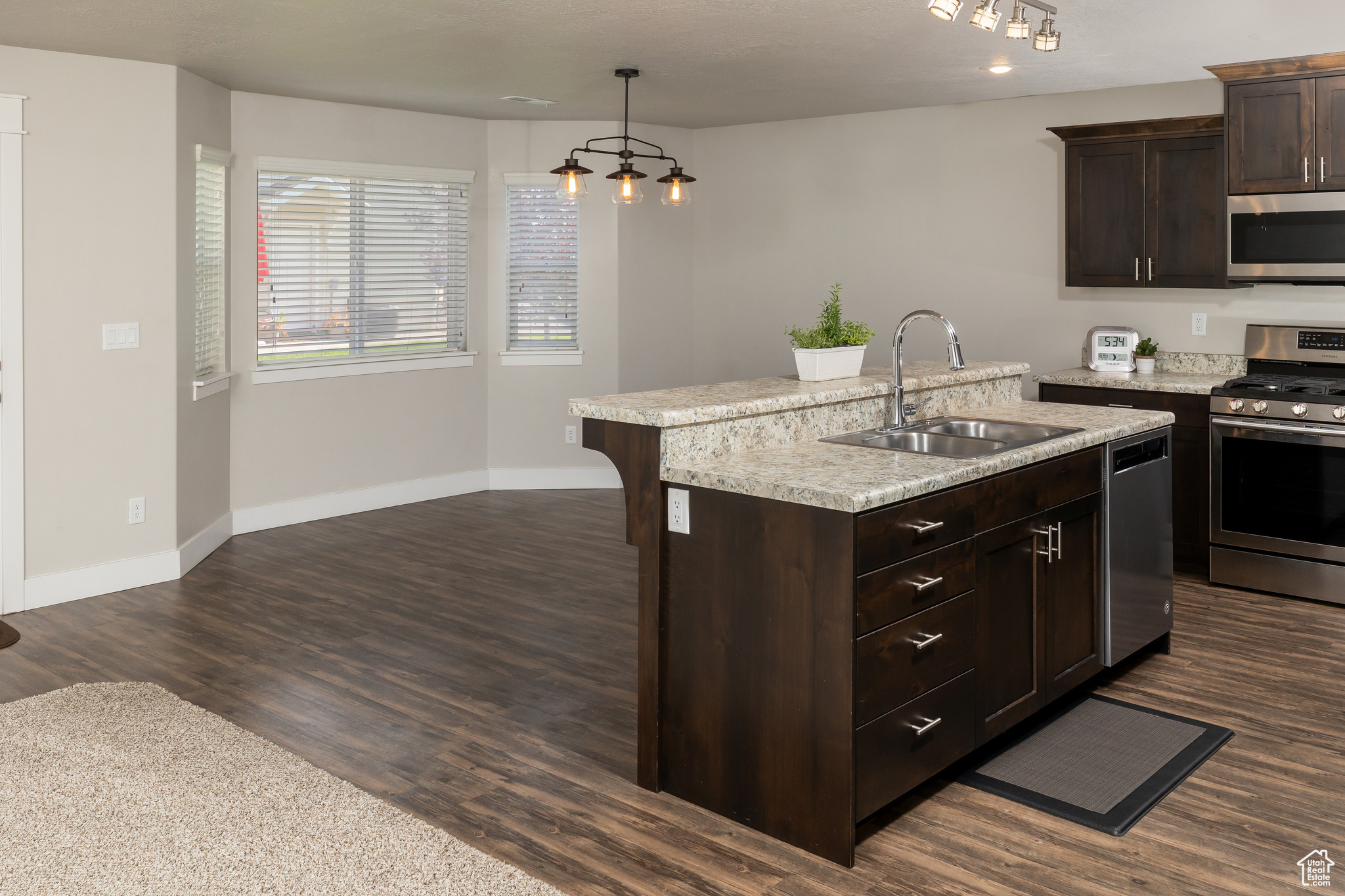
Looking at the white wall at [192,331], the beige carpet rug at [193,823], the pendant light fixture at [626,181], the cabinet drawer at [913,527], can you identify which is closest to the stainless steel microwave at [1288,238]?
the pendant light fixture at [626,181]

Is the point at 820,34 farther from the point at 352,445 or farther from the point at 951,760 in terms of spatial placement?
the point at 352,445

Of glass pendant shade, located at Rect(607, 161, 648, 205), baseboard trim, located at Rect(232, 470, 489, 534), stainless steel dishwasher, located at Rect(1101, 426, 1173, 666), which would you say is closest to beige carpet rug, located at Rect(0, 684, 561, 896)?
stainless steel dishwasher, located at Rect(1101, 426, 1173, 666)

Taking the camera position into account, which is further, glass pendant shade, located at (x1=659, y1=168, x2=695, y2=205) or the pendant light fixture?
glass pendant shade, located at (x1=659, y1=168, x2=695, y2=205)

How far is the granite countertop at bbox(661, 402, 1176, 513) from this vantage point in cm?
257

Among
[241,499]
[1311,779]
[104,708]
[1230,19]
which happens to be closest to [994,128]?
[1230,19]

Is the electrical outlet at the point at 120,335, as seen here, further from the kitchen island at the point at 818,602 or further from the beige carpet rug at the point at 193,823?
the kitchen island at the point at 818,602

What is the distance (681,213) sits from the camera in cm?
763

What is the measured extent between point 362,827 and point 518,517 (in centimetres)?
381

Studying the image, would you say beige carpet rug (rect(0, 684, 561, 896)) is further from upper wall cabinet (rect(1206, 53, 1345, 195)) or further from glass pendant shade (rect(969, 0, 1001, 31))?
upper wall cabinet (rect(1206, 53, 1345, 195))

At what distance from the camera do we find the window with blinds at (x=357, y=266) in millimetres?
6195

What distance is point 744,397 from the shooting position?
3193 millimetres

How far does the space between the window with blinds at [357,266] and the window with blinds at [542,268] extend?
0.35 metres

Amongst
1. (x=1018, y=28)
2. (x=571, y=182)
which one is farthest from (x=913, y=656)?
(x=571, y=182)

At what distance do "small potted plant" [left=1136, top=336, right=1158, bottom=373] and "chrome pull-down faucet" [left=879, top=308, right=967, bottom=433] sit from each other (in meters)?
2.41
